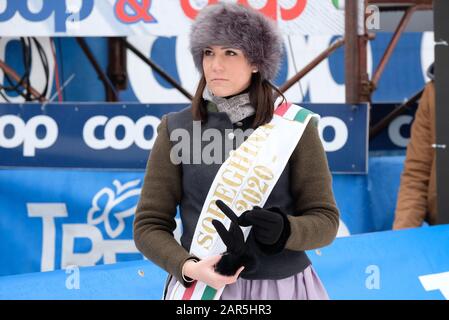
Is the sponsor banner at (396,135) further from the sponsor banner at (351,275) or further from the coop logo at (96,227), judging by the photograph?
the sponsor banner at (351,275)

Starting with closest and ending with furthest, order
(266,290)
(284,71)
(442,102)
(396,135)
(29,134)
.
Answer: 1. (266,290)
2. (442,102)
3. (29,134)
4. (396,135)
5. (284,71)

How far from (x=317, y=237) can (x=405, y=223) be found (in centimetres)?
291

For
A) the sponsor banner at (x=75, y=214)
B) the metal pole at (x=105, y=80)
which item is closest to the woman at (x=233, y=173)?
the sponsor banner at (x=75, y=214)

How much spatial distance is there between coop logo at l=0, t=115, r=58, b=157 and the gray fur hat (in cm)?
323

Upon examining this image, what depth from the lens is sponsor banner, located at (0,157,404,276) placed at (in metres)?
5.42

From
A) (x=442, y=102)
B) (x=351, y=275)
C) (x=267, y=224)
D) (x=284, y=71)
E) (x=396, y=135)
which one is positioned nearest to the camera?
(x=267, y=224)

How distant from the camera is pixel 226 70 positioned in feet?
7.88

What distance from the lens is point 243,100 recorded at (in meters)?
2.43

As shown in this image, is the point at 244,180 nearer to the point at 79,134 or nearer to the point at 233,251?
the point at 233,251

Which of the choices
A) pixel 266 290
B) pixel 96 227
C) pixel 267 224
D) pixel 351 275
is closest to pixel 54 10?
pixel 96 227

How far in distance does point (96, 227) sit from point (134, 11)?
Answer: 1.43m

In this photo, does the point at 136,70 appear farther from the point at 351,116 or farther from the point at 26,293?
the point at 26,293

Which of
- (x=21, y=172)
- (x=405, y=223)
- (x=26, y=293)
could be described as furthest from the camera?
(x=21, y=172)

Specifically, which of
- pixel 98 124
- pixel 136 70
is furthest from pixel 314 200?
pixel 136 70
